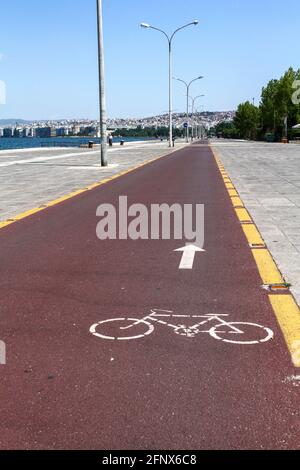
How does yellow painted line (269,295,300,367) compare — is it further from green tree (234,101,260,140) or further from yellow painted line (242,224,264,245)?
green tree (234,101,260,140)

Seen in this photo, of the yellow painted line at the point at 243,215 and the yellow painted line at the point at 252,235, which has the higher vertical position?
the yellow painted line at the point at 243,215

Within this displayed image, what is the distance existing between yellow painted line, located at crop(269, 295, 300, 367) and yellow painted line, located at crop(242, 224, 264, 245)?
8.09ft

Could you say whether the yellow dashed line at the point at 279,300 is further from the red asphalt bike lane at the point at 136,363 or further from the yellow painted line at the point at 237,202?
the yellow painted line at the point at 237,202

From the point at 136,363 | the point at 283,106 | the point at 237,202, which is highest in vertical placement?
the point at 283,106

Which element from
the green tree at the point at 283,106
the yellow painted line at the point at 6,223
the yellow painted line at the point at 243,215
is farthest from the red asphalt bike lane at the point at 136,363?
the green tree at the point at 283,106

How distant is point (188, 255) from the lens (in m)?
6.59

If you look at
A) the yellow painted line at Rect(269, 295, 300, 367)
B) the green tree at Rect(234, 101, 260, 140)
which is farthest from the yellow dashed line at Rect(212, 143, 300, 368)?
the green tree at Rect(234, 101, 260, 140)

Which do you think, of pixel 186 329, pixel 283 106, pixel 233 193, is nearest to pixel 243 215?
pixel 233 193

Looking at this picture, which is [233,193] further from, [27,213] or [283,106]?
[283,106]

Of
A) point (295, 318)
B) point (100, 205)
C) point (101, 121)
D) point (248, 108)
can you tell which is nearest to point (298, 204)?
point (100, 205)

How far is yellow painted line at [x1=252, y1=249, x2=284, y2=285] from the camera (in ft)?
17.6

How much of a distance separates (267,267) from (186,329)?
2.02 m

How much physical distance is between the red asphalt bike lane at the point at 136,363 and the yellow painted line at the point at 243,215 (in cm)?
255

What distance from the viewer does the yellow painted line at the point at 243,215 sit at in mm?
9086
